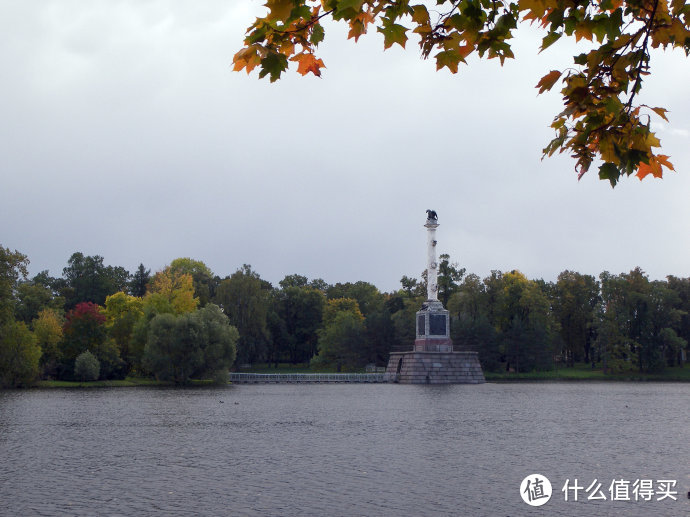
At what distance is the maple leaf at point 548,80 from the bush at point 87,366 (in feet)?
231

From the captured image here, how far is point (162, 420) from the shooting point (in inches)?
1396

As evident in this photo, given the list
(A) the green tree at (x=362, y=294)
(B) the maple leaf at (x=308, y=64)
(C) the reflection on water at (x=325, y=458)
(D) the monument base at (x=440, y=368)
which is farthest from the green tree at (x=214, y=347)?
(B) the maple leaf at (x=308, y=64)

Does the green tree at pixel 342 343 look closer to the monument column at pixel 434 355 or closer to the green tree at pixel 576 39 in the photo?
the monument column at pixel 434 355

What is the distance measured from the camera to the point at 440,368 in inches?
3132

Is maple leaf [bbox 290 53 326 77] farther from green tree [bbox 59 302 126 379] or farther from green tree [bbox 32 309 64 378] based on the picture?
green tree [bbox 59 302 126 379]

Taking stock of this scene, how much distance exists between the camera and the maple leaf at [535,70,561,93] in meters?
5.45

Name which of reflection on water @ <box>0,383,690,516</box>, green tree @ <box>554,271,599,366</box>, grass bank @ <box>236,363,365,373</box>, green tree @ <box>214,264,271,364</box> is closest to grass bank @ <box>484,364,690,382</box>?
green tree @ <box>554,271,599,366</box>

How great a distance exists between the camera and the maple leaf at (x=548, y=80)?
545 cm

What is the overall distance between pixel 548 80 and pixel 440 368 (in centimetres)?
7580

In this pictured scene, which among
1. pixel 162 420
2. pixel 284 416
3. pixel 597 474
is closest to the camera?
pixel 597 474

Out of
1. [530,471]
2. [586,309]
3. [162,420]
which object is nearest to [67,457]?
[162,420]

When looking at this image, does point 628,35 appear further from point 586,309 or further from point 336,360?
point 586,309

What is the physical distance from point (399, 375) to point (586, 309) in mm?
36089

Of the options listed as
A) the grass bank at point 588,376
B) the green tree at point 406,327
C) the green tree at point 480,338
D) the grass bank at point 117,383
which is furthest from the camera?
the green tree at point 406,327
